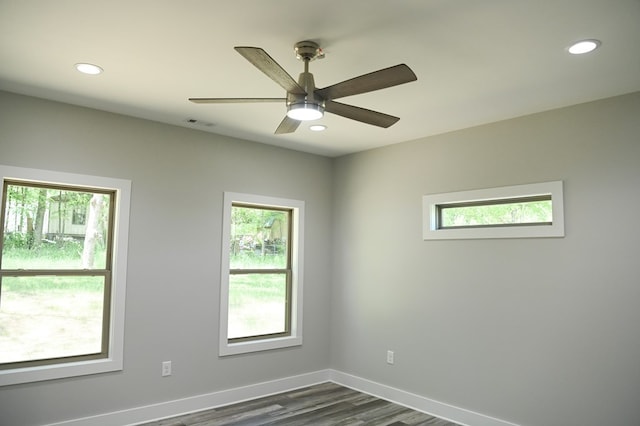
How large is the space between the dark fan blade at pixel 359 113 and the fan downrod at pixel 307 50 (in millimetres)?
330

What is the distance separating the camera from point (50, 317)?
3.58 metres

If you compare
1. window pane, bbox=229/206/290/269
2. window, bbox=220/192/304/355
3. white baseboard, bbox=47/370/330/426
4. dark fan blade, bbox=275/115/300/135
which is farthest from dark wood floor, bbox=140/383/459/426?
dark fan blade, bbox=275/115/300/135

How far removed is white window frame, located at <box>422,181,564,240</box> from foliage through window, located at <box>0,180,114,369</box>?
Result: 290cm

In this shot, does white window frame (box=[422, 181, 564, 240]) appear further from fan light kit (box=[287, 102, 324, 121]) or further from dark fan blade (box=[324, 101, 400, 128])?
fan light kit (box=[287, 102, 324, 121])

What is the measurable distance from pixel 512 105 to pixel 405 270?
1.87 m

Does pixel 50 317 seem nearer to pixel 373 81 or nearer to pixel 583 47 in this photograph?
pixel 373 81

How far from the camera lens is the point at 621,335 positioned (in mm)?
3152

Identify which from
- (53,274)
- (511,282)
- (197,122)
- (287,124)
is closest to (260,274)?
(197,122)

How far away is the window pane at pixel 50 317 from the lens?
341cm

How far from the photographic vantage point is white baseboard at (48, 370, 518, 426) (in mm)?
3723

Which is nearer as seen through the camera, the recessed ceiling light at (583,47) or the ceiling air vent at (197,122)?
the recessed ceiling light at (583,47)

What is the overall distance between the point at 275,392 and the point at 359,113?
10.6ft

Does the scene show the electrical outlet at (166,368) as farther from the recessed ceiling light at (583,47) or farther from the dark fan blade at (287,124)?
the recessed ceiling light at (583,47)

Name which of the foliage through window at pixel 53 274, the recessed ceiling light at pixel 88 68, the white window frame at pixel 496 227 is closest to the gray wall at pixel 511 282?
the white window frame at pixel 496 227
